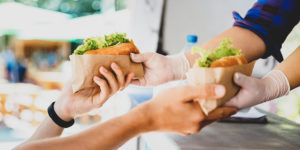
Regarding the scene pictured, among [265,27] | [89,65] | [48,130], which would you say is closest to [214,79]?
[89,65]

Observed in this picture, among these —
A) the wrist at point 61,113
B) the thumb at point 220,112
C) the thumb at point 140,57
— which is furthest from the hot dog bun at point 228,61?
the wrist at point 61,113

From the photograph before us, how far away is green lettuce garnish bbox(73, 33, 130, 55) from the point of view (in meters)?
1.15

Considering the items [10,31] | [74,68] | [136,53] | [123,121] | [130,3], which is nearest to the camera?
[123,121]

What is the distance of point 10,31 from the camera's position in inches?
206

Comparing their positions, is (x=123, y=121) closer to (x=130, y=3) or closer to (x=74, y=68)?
(x=74, y=68)

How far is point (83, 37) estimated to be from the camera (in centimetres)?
415

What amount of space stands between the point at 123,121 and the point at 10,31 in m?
5.30

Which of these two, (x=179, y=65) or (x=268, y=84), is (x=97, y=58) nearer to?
(x=179, y=65)

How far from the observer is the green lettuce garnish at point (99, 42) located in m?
1.15

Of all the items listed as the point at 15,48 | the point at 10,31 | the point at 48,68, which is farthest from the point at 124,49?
the point at 15,48

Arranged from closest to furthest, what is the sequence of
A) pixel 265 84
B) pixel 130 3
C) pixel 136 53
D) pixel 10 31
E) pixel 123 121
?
pixel 123 121, pixel 265 84, pixel 136 53, pixel 130 3, pixel 10 31

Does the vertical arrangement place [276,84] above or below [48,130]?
above

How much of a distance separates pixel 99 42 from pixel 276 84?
80 cm

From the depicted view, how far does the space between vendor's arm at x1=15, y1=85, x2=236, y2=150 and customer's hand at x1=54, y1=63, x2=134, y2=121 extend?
316 millimetres
